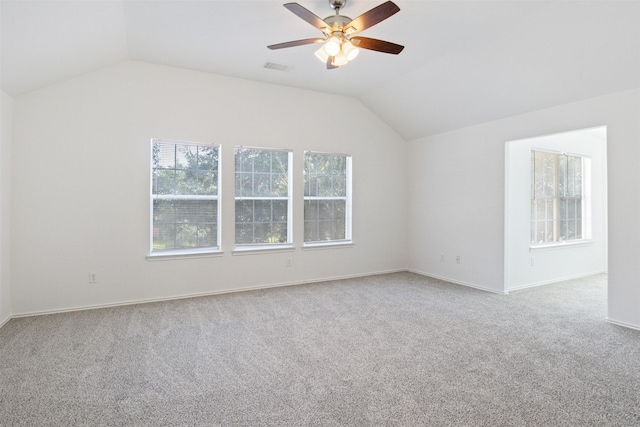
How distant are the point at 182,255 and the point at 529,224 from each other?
5.00 meters

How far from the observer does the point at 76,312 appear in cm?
383

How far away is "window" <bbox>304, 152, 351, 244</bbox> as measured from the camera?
17.5 feet

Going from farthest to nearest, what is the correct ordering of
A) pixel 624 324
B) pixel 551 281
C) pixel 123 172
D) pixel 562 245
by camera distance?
pixel 562 245
pixel 551 281
pixel 123 172
pixel 624 324

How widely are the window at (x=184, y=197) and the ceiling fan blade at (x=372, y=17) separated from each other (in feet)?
8.79

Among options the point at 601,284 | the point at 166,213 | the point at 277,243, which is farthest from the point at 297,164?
the point at 601,284

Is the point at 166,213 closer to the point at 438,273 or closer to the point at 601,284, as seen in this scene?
the point at 438,273

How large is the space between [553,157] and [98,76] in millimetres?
6670

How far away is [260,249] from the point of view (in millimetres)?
4879

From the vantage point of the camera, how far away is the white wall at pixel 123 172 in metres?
3.72

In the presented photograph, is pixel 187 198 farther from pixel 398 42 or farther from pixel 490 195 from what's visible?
pixel 490 195

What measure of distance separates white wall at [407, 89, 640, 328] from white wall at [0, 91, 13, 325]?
5.62 metres

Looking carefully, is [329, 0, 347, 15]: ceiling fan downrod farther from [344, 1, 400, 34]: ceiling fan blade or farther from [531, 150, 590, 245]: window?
[531, 150, 590, 245]: window

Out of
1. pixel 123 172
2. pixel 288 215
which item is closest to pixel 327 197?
pixel 288 215

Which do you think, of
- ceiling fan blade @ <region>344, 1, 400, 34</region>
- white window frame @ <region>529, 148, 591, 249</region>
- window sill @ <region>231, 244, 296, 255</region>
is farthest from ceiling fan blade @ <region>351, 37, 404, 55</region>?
white window frame @ <region>529, 148, 591, 249</region>
